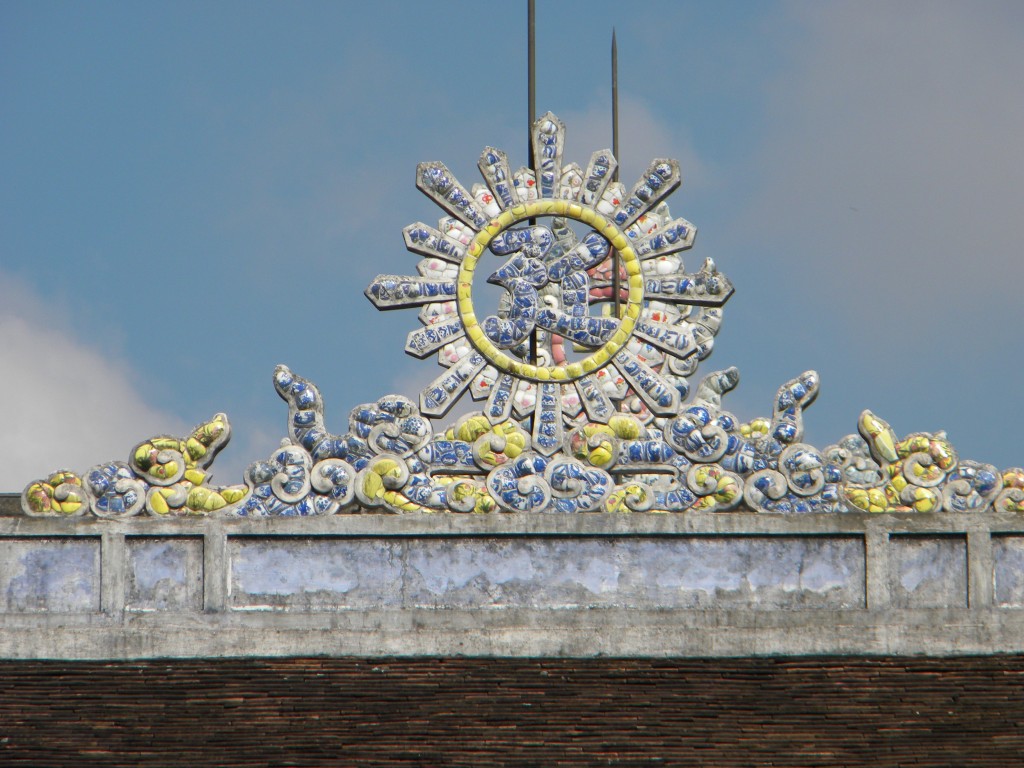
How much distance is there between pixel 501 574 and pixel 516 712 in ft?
6.27

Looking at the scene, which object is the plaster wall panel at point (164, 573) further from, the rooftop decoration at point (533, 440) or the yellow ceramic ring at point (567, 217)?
the yellow ceramic ring at point (567, 217)

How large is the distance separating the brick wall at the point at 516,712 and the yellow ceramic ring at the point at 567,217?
2895mm

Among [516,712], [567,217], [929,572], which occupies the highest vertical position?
[567,217]

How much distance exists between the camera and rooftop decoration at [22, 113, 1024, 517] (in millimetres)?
20094

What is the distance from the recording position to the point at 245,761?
17578 mm

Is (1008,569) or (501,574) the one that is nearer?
(501,574)

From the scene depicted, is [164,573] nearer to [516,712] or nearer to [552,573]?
Answer: [552,573]

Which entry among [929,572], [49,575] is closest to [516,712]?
[929,572]

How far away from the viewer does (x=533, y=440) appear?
20.2 meters

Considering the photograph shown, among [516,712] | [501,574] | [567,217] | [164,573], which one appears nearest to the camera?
[516,712]

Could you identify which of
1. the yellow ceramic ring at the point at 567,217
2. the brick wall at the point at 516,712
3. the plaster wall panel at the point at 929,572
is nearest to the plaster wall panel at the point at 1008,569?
the plaster wall panel at the point at 929,572

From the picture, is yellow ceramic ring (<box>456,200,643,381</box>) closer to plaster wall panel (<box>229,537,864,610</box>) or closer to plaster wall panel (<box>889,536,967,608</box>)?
plaster wall panel (<box>229,537,864,610</box>)

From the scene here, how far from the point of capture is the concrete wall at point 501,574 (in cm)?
1978

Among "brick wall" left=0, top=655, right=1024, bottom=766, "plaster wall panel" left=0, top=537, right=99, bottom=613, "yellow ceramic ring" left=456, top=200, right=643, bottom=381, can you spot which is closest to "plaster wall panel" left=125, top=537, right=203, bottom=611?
"plaster wall panel" left=0, top=537, right=99, bottom=613
